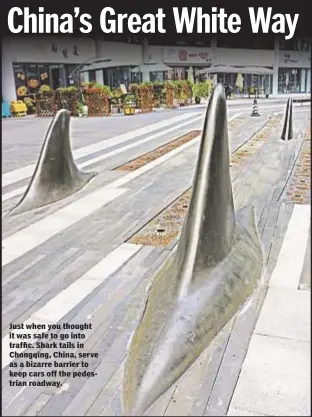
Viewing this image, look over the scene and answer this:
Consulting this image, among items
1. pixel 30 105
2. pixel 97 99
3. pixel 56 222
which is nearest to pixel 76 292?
pixel 56 222

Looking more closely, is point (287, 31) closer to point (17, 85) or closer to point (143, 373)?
point (143, 373)

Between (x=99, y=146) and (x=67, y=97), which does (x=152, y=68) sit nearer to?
(x=67, y=97)

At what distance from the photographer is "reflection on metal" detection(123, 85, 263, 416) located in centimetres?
272

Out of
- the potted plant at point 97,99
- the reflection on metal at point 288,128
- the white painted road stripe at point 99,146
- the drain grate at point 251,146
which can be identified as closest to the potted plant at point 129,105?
the potted plant at point 97,99

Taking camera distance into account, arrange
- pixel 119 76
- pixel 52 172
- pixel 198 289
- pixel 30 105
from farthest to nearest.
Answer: pixel 119 76 → pixel 30 105 → pixel 52 172 → pixel 198 289

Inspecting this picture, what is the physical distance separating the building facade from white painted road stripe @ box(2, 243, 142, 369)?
11.7 m

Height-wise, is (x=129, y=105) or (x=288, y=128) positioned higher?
(x=129, y=105)

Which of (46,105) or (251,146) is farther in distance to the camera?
(46,105)

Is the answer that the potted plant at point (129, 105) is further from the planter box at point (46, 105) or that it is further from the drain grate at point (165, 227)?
the drain grate at point (165, 227)

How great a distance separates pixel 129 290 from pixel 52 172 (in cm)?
330

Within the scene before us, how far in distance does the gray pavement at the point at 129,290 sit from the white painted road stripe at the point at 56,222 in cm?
1

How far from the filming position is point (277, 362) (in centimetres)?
290

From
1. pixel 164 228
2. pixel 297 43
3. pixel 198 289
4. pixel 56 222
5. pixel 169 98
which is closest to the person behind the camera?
pixel 198 289

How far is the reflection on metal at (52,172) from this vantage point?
6574 millimetres
